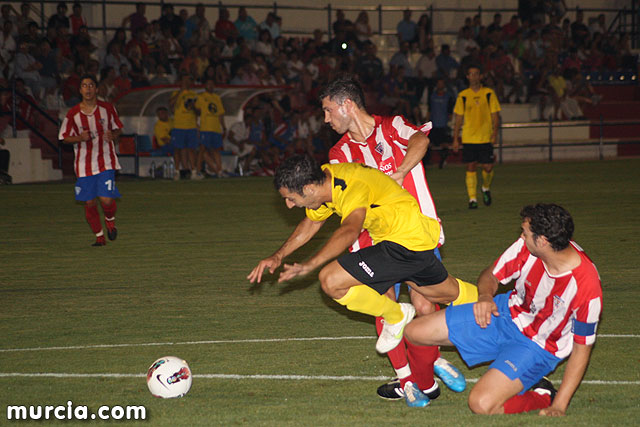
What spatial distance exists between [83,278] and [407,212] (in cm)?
508

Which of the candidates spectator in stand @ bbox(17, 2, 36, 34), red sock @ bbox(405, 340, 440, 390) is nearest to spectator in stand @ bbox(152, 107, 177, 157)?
spectator in stand @ bbox(17, 2, 36, 34)

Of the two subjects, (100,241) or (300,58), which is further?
(300,58)

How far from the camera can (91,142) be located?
1140 cm

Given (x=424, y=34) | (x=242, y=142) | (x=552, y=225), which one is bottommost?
(x=242, y=142)

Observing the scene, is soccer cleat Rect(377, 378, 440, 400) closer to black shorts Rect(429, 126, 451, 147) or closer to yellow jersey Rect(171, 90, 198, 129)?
yellow jersey Rect(171, 90, 198, 129)

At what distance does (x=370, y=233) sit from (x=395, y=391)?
945 millimetres

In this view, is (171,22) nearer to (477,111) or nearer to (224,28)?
(224,28)

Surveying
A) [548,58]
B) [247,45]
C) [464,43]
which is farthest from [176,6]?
[548,58]

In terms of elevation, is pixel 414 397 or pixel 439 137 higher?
pixel 439 137

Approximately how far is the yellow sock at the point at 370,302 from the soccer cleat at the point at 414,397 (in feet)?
1.28

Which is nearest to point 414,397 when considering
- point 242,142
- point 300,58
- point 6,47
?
point 242,142

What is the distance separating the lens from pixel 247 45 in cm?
2541

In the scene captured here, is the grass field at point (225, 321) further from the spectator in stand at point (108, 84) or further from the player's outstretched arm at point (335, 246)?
the spectator in stand at point (108, 84)

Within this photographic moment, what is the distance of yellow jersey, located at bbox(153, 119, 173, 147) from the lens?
2169 cm
